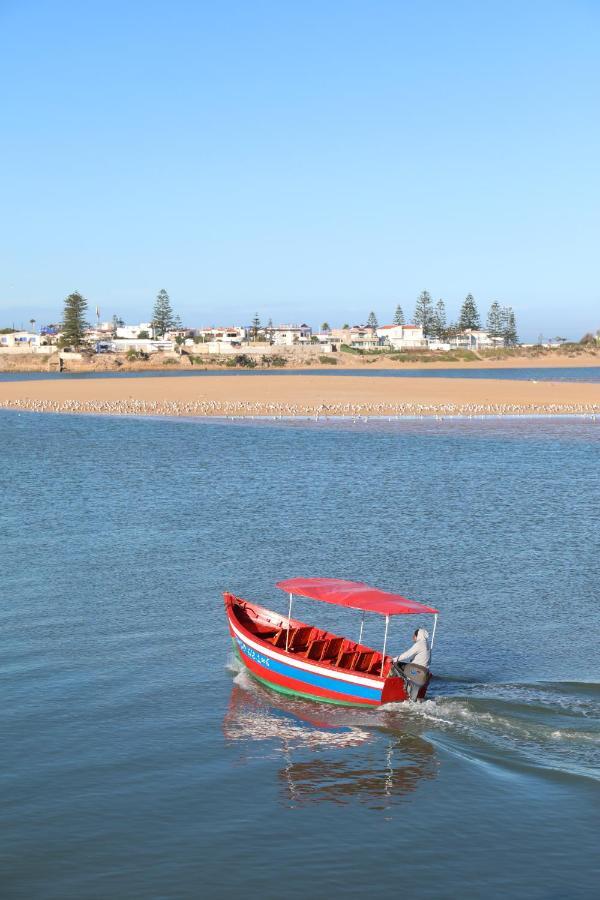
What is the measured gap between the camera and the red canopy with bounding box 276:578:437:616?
70.7ft

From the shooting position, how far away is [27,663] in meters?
23.0

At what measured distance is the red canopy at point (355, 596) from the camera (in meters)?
21.5

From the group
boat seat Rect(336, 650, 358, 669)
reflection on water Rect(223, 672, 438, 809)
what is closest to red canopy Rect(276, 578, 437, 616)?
boat seat Rect(336, 650, 358, 669)

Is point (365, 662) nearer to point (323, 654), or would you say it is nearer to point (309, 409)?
point (323, 654)

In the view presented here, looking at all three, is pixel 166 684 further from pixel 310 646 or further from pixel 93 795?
pixel 93 795

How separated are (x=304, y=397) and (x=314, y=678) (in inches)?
3379

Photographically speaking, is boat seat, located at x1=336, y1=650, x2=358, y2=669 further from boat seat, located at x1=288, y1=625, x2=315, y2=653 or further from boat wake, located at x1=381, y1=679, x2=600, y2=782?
boat wake, located at x1=381, y1=679, x2=600, y2=782

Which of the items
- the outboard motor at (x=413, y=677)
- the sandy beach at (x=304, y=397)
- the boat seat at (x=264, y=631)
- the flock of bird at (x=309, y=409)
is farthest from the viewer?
the sandy beach at (x=304, y=397)

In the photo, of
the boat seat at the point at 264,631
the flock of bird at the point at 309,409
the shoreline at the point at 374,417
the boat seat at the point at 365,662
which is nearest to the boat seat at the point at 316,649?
the boat seat at the point at 365,662

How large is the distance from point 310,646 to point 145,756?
5292mm

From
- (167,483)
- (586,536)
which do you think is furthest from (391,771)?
(167,483)

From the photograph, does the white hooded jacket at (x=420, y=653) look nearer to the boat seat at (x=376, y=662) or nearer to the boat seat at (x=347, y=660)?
the boat seat at (x=376, y=662)

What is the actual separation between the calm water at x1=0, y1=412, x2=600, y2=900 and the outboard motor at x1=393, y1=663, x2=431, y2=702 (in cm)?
42

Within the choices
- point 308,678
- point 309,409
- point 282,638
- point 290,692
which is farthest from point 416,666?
point 309,409
